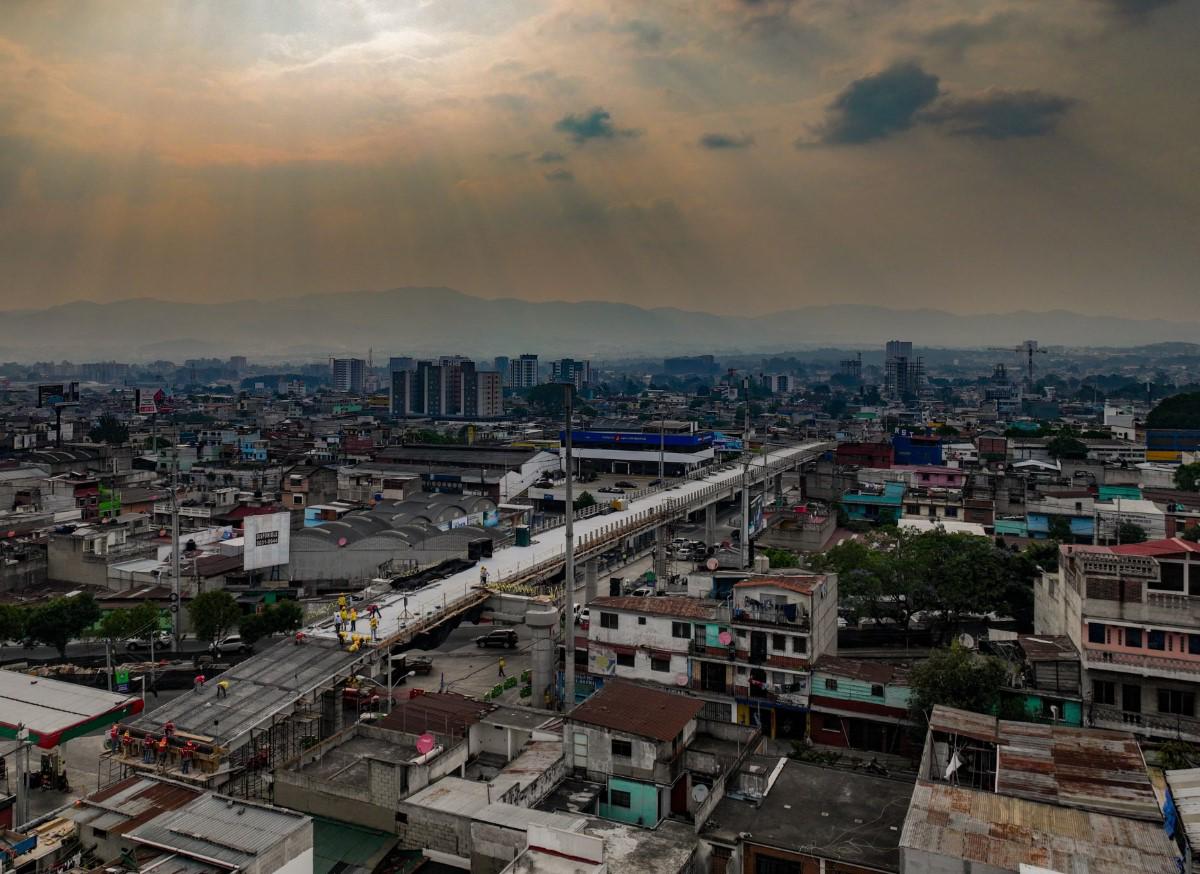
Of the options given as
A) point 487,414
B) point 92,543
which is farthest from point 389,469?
point 487,414

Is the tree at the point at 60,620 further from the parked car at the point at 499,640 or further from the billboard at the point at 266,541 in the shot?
the parked car at the point at 499,640

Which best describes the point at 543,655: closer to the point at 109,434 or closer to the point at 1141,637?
the point at 1141,637

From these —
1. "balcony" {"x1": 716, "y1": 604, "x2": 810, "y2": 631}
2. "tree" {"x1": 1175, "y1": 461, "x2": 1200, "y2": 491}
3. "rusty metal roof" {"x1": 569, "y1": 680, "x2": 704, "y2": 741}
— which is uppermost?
"tree" {"x1": 1175, "y1": 461, "x2": 1200, "y2": 491}

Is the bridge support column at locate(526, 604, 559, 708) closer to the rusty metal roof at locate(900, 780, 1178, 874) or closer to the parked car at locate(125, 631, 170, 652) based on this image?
the rusty metal roof at locate(900, 780, 1178, 874)

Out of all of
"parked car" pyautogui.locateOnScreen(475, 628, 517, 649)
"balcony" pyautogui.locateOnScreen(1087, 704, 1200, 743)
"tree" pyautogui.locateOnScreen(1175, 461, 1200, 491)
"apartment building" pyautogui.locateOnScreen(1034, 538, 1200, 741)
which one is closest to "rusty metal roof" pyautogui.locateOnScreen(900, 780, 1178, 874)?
"balcony" pyautogui.locateOnScreen(1087, 704, 1200, 743)

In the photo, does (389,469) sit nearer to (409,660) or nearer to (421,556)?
(421,556)

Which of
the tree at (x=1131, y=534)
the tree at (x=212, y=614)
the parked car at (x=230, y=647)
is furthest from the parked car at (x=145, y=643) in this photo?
the tree at (x=1131, y=534)
